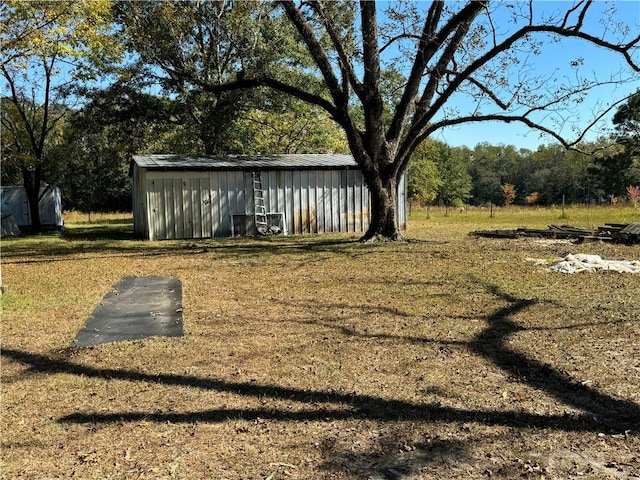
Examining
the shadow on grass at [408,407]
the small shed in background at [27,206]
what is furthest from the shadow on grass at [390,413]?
the small shed in background at [27,206]

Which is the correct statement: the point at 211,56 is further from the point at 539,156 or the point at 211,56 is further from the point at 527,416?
the point at 539,156

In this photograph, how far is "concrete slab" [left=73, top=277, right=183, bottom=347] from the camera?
5.09m

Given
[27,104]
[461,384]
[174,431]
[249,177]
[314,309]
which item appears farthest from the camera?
[27,104]

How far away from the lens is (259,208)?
1708 cm

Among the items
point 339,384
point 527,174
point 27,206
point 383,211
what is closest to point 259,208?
point 383,211

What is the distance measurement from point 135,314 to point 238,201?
439 inches

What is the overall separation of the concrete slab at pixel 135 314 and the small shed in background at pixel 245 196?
27.7ft

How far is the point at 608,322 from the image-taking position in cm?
520

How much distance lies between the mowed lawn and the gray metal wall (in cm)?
873

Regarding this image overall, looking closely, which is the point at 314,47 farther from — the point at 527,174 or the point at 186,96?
the point at 527,174

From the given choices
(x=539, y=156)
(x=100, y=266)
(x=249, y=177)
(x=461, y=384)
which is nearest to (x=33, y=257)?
(x=100, y=266)

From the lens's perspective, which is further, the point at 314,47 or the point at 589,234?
the point at 589,234

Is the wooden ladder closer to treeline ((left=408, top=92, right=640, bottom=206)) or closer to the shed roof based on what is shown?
the shed roof

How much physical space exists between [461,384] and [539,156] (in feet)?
266
